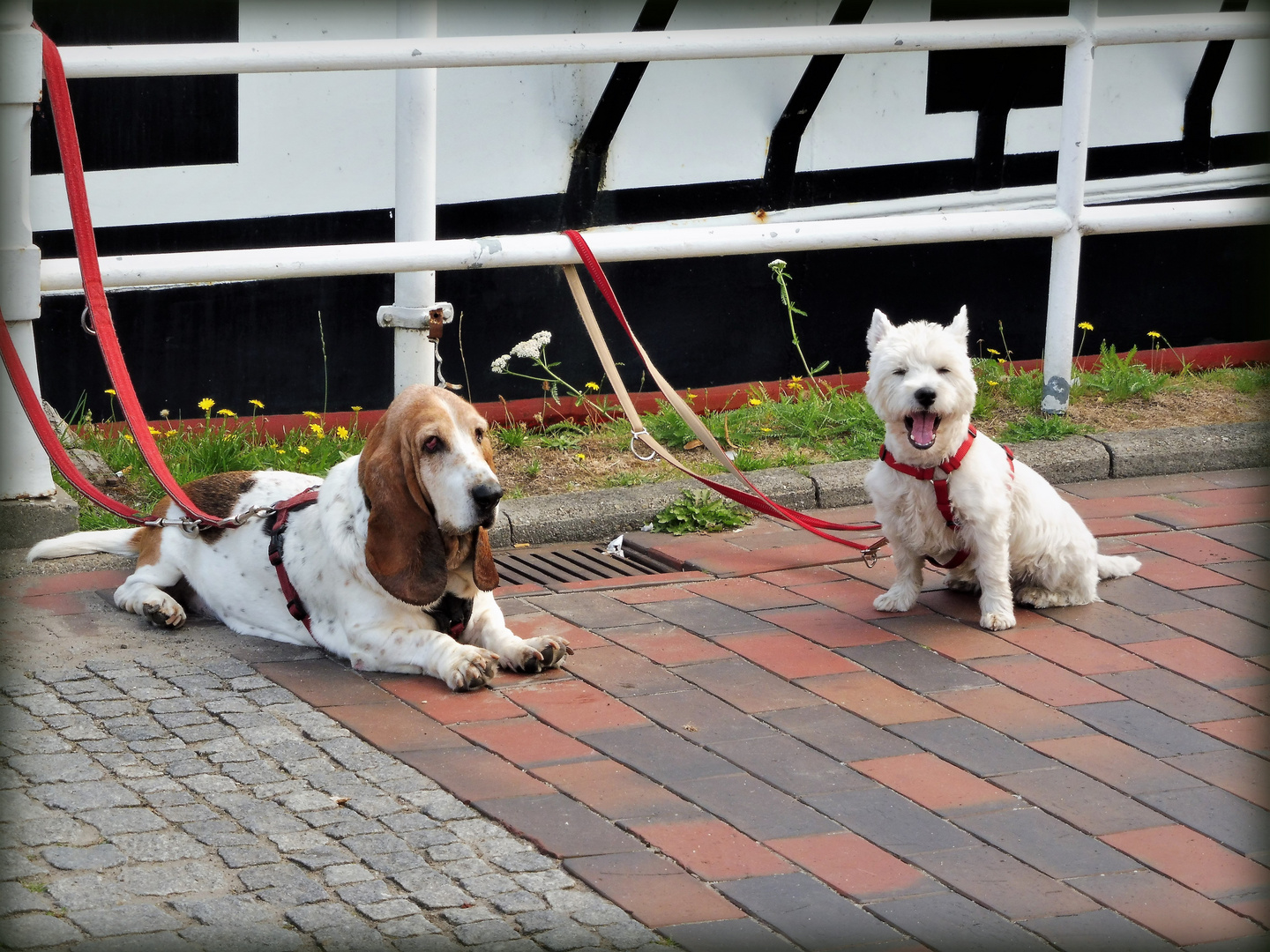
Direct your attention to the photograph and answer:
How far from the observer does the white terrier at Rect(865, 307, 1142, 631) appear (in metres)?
4.48

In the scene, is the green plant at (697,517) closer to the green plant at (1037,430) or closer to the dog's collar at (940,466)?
the dog's collar at (940,466)

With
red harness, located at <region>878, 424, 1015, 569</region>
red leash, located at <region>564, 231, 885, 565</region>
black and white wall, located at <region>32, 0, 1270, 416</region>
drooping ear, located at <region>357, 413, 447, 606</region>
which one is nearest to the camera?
drooping ear, located at <region>357, 413, 447, 606</region>

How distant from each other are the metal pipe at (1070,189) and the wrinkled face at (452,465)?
3313mm

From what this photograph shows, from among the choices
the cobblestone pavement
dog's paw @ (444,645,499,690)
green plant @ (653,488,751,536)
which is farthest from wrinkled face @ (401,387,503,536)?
green plant @ (653,488,751,536)

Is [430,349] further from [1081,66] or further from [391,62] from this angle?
[1081,66]

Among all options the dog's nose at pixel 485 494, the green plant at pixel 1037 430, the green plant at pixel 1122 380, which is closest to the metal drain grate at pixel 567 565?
the dog's nose at pixel 485 494

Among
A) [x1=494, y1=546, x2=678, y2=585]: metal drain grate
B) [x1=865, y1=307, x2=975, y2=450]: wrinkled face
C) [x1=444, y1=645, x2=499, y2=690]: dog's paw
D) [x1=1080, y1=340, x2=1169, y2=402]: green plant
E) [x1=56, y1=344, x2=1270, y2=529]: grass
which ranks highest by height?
[x1=865, y1=307, x2=975, y2=450]: wrinkled face

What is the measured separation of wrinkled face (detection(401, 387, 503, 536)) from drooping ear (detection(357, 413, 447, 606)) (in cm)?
5

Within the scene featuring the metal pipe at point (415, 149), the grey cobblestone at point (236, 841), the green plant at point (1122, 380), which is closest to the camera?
the grey cobblestone at point (236, 841)

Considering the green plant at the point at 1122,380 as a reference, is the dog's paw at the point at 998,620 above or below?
below

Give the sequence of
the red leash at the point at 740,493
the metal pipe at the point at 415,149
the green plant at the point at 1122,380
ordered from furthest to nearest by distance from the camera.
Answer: the green plant at the point at 1122,380 < the metal pipe at the point at 415,149 < the red leash at the point at 740,493

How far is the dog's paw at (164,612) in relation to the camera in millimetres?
4629

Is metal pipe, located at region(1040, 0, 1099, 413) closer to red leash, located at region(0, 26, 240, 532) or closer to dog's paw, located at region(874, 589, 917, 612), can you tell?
dog's paw, located at region(874, 589, 917, 612)

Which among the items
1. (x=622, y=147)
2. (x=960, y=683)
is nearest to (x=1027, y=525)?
(x=960, y=683)
